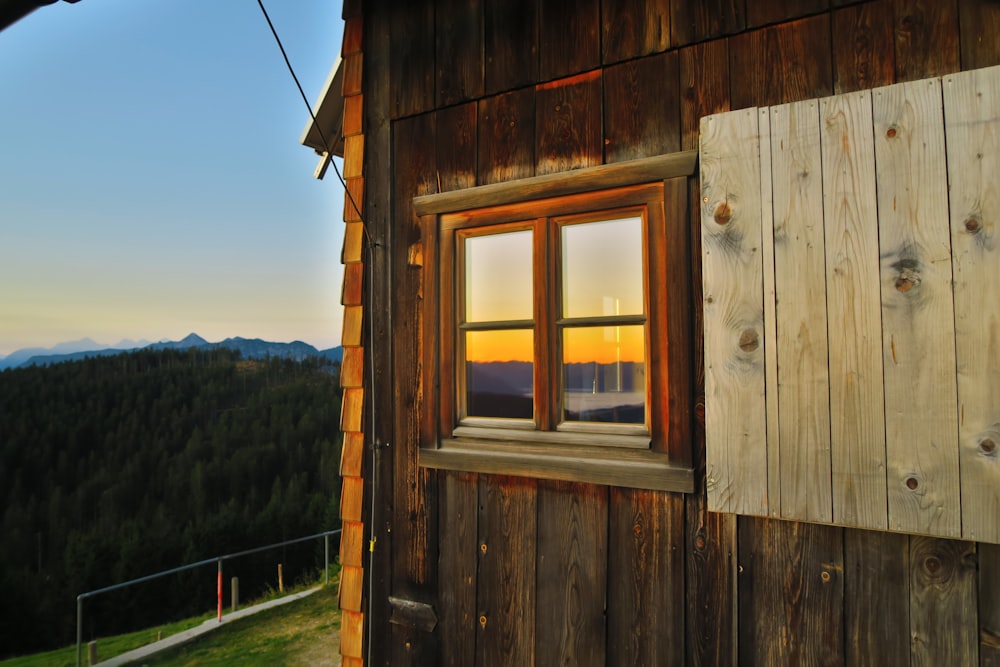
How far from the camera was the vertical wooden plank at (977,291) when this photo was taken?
Answer: 1309mm

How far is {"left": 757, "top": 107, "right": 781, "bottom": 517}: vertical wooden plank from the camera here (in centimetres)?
154

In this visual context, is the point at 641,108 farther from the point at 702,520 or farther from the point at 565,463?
the point at 702,520

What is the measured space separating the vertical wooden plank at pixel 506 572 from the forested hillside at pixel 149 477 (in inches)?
1088

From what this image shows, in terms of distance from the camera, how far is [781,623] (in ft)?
5.31

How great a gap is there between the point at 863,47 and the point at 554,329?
1258 millimetres

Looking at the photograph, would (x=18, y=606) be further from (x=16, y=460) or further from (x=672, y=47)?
(x=672, y=47)

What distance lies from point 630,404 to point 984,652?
109cm

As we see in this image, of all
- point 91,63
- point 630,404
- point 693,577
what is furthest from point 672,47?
point 91,63

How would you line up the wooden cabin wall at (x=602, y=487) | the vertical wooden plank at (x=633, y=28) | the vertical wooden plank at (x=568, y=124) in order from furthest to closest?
the vertical wooden plank at (x=568, y=124) < the vertical wooden plank at (x=633, y=28) < the wooden cabin wall at (x=602, y=487)

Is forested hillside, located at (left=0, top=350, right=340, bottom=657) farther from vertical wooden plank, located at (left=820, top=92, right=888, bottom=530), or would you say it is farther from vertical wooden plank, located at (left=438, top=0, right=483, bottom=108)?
vertical wooden plank, located at (left=820, top=92, right=888, bottom=530)

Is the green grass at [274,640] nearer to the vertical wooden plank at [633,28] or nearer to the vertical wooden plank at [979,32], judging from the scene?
the vertical wooden plank at [633,28]

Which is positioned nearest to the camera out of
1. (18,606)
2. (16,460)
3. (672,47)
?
(672,47)

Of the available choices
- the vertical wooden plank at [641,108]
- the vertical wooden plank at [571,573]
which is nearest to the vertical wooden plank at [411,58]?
the vertical wooden plank at [641,108]

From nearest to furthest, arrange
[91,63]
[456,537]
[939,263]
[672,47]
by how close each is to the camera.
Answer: [939,263] → [672,47] → [456,537] → [91,63]
